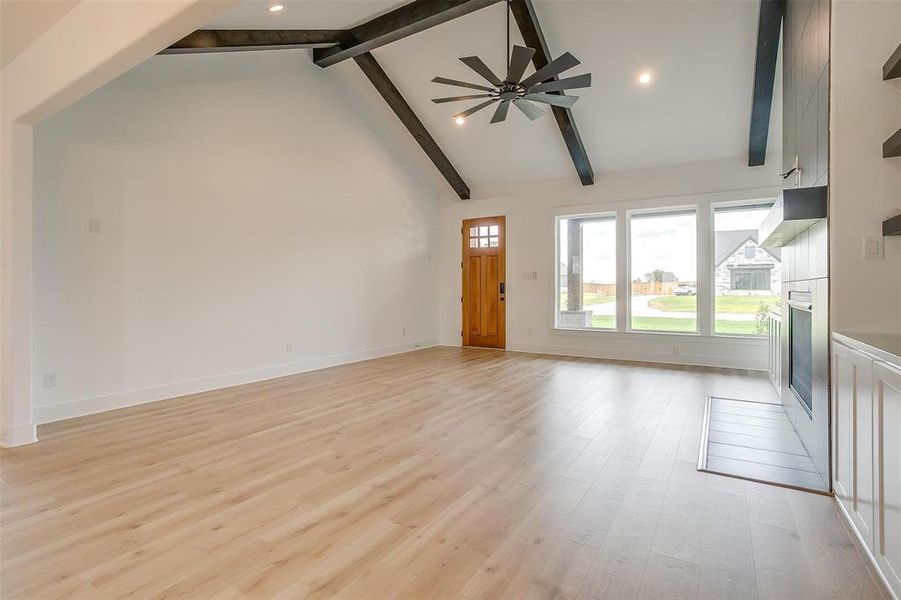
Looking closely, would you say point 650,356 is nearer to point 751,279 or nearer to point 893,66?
point 751,279

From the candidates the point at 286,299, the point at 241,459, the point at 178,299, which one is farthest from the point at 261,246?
the point at 241,459

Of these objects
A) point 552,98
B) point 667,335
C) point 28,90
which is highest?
point 552,98

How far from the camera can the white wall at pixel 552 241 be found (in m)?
6.13

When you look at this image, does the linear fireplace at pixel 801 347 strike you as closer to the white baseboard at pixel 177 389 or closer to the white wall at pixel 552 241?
the white wall at pixel 552 241

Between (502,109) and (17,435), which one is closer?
(17,435)

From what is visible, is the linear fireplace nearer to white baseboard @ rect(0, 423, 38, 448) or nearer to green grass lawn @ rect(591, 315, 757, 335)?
green grass lawn @ rect(591, 315, 757, 335)

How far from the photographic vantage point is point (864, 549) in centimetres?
180

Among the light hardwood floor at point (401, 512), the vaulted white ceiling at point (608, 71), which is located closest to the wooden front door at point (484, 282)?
the vaulted white ceiling at point (608, 71)

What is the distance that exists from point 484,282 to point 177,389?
5.23m

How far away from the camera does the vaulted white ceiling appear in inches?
183

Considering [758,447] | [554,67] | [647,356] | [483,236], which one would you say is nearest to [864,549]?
[758,447]

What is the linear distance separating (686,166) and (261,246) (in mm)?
6056

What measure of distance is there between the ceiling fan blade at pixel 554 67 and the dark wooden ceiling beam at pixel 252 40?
2.63 metres

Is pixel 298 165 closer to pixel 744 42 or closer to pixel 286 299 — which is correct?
pixel 286 299
